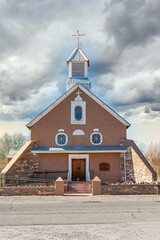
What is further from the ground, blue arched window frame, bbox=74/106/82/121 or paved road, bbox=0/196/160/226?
blue arched window frame, bbox=74/106/82/121

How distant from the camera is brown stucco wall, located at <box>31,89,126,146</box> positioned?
2717cm

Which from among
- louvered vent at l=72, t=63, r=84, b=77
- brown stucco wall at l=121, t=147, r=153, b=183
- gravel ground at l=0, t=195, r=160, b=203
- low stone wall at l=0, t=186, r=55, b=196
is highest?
louvered vent at l=72, t=63, r=84, b=77

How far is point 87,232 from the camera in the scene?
999 cm

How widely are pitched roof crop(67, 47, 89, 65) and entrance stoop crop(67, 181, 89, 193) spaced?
15160mm

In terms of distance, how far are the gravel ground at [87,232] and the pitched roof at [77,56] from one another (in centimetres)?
2397

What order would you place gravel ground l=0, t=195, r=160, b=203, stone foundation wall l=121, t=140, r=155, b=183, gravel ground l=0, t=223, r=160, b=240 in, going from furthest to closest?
stone foundation wall l=121, t=140, r=155, b=183
gravel ground l=0, t=195, r=160, b=203
gravel ground l=0, t=223, r=160, b=240

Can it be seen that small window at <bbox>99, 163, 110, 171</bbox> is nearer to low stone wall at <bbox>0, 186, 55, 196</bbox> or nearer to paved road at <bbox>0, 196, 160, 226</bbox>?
low stone wall at <bbox>0, 186, 55, 196</bbox>

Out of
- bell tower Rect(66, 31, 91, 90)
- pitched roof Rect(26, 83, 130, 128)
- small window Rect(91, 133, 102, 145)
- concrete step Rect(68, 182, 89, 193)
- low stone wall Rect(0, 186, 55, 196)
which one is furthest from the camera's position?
bell tower Rect(66, 31, 91, 90)

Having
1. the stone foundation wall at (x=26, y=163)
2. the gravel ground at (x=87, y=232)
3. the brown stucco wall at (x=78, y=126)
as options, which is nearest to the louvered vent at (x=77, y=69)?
the brown stucco wall at (x=78, y=126)

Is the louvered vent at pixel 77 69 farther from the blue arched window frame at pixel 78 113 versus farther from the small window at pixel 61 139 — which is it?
the small window at pixel 61 139

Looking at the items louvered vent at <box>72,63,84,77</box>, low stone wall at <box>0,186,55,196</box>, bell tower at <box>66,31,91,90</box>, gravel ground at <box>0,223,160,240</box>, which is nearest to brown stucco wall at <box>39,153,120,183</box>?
low stone wall at <box>0,186,55,196</box>

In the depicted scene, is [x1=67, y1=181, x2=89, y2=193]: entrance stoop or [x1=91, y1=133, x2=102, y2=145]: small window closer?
[x1=67, y1=181, x2=89, y2=193]: entrance stoop

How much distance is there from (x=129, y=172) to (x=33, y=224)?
53.6 feet

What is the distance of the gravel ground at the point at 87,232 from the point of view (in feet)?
30.8
